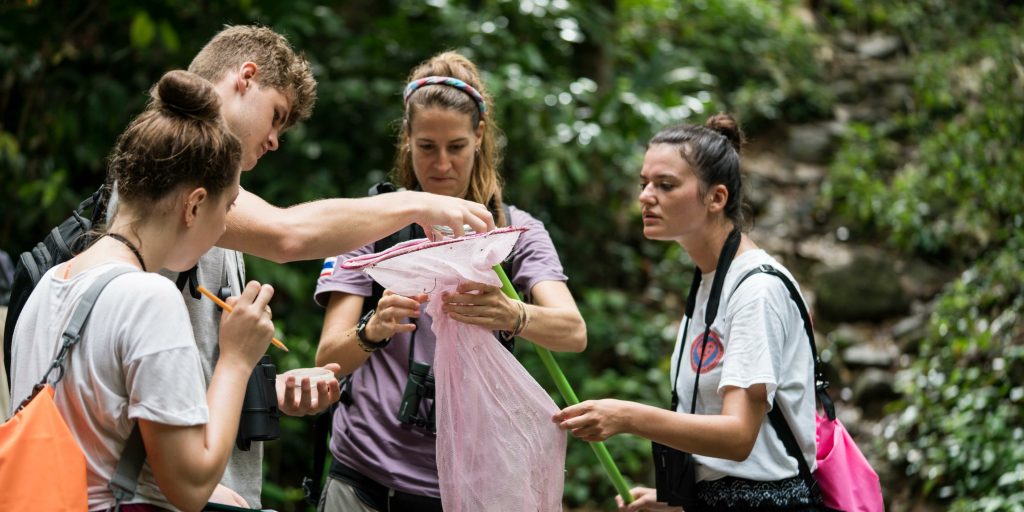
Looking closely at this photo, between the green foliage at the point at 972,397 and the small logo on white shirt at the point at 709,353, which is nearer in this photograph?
the small logo on white shirt at the point at 709,353

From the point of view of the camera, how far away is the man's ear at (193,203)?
66.9 inches

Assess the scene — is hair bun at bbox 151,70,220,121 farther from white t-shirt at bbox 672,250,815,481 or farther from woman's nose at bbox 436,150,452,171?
white t-shirt at bbox 672,250,815,481

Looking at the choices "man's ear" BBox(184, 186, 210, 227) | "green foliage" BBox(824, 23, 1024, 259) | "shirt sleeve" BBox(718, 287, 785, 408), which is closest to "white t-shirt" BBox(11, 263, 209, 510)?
"man's ear" BBox(184, 186, 210, 227)

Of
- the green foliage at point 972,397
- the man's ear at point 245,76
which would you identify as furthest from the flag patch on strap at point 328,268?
the green foliage at point 972,397

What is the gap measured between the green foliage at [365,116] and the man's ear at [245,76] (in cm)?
273

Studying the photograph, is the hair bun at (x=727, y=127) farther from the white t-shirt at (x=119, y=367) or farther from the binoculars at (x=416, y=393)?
the white t-shirt at (x=119, y=367)

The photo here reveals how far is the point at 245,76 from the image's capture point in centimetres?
219

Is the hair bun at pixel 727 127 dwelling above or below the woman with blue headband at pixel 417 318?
above

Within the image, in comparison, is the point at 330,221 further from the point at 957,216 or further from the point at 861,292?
the point at 957,216

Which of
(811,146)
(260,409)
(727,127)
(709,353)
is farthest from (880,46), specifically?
(260,409)

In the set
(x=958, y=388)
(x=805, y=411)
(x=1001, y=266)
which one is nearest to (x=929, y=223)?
(x=1001, y=266)

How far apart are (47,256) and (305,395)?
1.99 feet

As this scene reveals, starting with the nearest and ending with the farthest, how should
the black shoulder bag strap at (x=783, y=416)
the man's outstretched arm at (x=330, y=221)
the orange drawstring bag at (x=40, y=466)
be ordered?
1. the orange drawstring bag at (x=40, y=466)
2. the man's outstretched arm at (x=330, y=221)
3. the black shoulder bag strap at (x=783, y=416)

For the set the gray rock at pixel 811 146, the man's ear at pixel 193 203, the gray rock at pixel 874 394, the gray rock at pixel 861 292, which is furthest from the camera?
the gray rock at pixel 811 146
